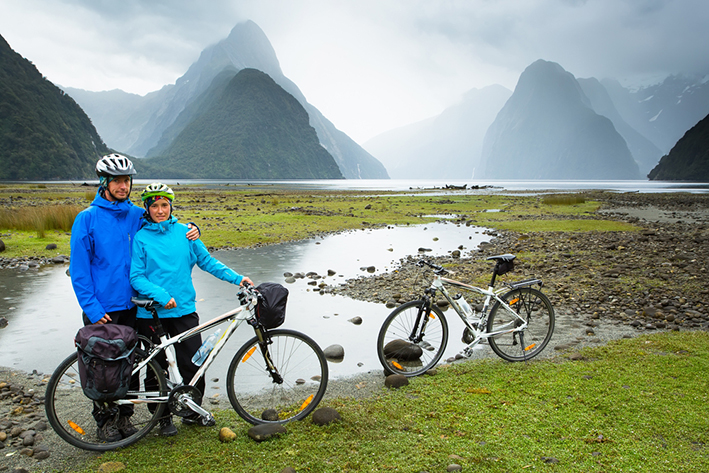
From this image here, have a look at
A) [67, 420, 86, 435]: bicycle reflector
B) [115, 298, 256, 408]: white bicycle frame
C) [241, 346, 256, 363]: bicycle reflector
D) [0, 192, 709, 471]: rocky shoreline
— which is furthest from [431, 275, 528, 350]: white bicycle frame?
[67, 420, 86, 435]: bicycle reflector

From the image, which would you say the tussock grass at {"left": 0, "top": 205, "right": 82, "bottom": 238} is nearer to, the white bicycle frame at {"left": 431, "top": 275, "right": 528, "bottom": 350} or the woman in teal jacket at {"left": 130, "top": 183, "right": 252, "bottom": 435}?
the woman in teal jacket at {"left": 130, "top": 183, "right": 252, "bottom": 435}

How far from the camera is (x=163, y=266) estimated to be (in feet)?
15.6

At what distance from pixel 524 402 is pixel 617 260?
41.0 ft

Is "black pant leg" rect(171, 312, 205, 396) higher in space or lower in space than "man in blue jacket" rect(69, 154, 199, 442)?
lower

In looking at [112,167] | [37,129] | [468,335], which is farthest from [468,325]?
[37,129]

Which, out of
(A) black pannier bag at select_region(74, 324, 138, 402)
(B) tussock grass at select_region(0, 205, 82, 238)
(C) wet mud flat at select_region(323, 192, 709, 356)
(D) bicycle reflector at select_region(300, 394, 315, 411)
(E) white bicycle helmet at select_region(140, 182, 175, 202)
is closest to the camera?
(A) black pannier bag at select_region(74, 324, 138, 402)

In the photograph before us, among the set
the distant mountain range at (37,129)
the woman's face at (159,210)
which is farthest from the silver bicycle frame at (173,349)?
the distant mountain range at (37,129)

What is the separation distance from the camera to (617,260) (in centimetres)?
1523

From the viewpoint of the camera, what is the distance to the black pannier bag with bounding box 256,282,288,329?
4.72m

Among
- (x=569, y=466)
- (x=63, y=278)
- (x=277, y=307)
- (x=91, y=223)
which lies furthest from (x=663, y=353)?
(x=63, y=278)

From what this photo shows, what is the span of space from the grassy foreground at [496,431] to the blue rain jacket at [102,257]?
1.70 meters

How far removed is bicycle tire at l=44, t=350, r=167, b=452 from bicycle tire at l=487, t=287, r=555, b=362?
529 centimetres

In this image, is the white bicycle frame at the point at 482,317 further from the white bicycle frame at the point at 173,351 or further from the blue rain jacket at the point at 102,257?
the blue rain jacket at the point at 102,257

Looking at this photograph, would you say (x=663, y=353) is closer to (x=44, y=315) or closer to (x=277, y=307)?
(x=277, y=307)
